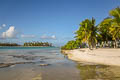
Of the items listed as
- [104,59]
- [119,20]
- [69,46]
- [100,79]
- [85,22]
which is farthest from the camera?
[69,46]

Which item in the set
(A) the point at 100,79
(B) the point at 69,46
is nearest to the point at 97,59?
(A) the point at 100,79

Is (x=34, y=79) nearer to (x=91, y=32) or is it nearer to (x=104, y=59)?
(x=104, y=59)

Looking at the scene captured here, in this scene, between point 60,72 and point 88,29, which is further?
point 88,29

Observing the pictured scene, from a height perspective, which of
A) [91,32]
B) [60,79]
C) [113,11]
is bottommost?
[60,79]

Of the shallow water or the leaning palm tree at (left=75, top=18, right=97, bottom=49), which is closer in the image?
the shallow water

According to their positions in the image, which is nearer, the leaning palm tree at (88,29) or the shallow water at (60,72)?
the shallow water at (60,72)

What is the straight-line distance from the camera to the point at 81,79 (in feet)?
28.1

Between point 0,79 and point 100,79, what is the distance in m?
7.01

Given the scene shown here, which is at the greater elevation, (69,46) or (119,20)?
(119,20)

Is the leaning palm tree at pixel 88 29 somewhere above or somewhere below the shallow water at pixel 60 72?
above

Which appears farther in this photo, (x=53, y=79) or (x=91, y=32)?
(x=91, y=32)

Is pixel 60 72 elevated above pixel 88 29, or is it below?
below

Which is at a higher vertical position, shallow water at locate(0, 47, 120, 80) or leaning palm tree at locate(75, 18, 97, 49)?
leaning palm tree at locate(75, 18, 97, 49)

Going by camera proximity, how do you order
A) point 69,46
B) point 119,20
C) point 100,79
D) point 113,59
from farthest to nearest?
point 69,46, point 119,20, point 113,59, point 100,79
